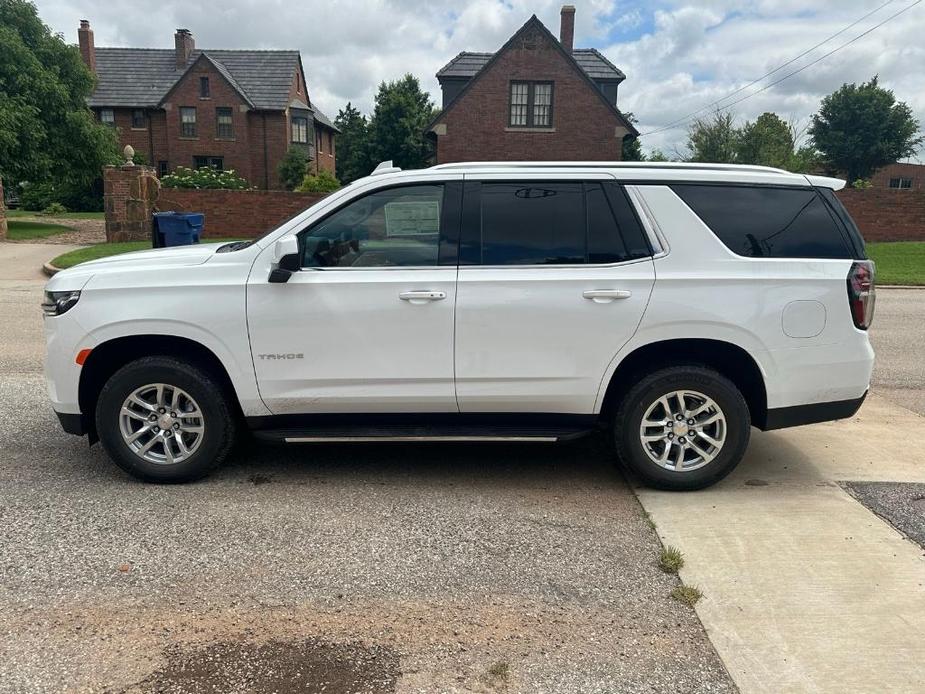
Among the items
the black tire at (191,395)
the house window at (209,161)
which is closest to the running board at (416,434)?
the black tire at (191,395)

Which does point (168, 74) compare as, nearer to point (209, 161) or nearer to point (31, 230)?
point (209, 161)

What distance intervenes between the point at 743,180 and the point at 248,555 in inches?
137

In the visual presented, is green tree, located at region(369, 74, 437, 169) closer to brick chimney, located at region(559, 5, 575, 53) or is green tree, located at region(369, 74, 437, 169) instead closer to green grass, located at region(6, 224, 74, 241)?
brick chimney, located at region(559, 5, 575, 53)

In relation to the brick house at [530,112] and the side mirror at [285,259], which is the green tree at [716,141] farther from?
the side mirror at [285,259]

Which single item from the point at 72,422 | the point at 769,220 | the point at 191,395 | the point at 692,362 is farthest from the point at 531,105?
the point at 72,422

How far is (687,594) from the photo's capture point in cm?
327

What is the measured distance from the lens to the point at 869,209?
24.0m

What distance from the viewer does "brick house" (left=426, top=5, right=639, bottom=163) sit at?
31672 millimetres

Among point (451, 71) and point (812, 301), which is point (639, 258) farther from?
point (451, 71)

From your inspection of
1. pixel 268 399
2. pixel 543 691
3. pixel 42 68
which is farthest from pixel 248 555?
pixel 42 68

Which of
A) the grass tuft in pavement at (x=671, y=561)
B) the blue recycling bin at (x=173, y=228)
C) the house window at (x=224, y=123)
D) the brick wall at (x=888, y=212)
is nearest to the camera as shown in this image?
the grass tuft in pavement at (x=671, y=561)

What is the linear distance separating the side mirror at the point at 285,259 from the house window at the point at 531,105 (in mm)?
29784

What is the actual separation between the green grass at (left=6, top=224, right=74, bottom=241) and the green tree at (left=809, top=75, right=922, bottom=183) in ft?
157

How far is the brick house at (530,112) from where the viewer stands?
31672mm
